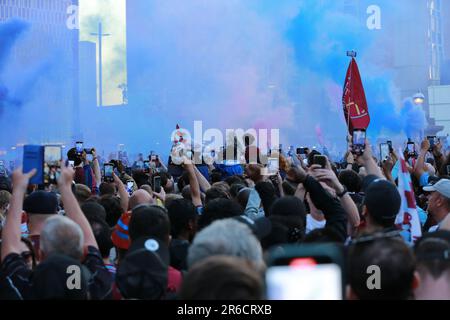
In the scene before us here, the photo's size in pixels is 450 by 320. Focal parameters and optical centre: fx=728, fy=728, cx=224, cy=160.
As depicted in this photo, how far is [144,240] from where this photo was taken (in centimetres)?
285

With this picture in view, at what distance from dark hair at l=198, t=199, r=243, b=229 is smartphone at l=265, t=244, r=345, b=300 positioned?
1.94 m

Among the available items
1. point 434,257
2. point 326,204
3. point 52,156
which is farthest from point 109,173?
point 434,257

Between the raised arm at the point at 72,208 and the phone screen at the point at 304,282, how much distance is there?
1534 millimetres

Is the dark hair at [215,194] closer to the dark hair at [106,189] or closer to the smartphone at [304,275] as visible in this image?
the dark hair at [106,189]

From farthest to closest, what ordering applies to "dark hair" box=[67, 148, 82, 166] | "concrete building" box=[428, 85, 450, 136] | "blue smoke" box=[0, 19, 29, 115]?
"concrete building" box=[428, 85, 450, 136], "blue smoke" box=[0, 19, 29, 115], "dark hair" box=[67, 148, 82, 166]

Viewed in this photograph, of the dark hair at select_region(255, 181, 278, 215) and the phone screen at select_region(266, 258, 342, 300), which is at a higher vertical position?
the dark hair at select_region(255, 181, 278, 215)

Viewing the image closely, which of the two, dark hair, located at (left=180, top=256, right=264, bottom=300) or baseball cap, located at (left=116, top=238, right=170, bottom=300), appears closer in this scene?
dark hair, located at (left=180, top=256, right=264, bottom=300)

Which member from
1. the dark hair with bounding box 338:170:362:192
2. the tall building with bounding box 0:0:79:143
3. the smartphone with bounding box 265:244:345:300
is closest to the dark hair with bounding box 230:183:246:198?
the dark hair with bounding box 338:170:362:192

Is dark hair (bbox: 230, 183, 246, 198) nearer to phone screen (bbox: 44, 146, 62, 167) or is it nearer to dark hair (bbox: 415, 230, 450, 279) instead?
phone screen (bbox: 44, 146, 62, 167)

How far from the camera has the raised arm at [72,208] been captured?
2.93 meters

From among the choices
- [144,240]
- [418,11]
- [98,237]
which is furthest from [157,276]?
[418,11]

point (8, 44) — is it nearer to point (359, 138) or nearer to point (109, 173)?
point (109, 173)

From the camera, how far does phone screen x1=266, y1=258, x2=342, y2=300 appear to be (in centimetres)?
146

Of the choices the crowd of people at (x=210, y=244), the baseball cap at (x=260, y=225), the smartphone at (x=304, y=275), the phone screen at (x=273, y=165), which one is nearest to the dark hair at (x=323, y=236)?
the crowd of people at (x=210, y=244)
